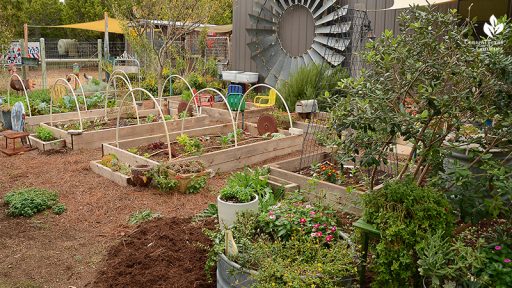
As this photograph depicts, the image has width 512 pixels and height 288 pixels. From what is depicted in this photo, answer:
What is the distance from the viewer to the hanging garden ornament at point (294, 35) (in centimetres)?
1186

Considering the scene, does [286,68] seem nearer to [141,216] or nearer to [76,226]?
[141,216]

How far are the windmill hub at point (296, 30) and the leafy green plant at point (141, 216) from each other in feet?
28.2

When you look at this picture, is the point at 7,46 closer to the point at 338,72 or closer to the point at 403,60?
the point at 338,72

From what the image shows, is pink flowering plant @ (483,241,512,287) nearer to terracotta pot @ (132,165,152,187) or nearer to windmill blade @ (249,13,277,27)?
terracotta pot @ (132,165,152,187)

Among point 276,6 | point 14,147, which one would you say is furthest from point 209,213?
point 276,6

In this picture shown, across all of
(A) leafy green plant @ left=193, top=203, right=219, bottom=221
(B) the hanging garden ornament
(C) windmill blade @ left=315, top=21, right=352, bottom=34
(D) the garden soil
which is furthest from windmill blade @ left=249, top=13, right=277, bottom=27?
(A) leafy green plant @ left=193, top=203, right=219, bottom=221

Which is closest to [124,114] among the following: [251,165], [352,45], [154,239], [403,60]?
[251,165]

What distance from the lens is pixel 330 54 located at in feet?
39.6

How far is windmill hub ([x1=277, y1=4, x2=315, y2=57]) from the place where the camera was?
12.8m

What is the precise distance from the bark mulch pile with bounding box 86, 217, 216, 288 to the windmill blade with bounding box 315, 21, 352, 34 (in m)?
8.03

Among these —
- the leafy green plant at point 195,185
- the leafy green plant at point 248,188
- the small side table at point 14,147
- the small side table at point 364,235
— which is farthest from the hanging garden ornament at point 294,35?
the small side table at point 364,235

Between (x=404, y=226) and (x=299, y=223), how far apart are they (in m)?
1.02

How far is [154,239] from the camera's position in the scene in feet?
14.7

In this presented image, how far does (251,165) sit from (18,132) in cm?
→ 423
